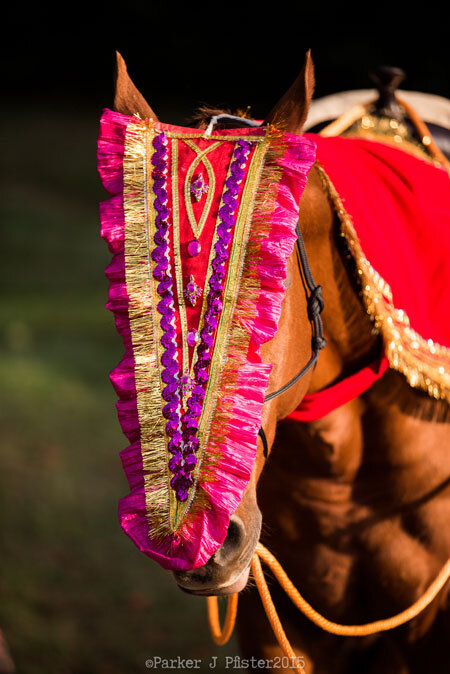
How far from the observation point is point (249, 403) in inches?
52.2

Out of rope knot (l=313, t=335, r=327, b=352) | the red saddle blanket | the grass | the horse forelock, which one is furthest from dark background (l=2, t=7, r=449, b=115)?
rope knot (l=313, t=335, r=327, b=352)

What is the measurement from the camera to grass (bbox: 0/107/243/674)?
343 centimetres

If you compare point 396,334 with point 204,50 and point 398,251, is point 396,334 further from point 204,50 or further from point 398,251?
point 204,50

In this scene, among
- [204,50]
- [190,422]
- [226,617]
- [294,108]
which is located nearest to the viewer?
[190,422]

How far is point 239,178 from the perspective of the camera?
4.47 ft

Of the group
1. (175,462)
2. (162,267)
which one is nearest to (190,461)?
(175,462)

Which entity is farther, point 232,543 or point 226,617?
point 226,617

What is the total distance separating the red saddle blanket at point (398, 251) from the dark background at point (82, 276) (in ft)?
1.46

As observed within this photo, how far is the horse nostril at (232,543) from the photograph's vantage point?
1.32m

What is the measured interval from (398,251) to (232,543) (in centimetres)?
75

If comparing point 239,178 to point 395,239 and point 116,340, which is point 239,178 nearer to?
point 395,239

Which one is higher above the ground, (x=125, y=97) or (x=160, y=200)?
(x=125, y=97)

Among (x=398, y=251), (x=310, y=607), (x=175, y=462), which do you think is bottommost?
(x=310, y=607)

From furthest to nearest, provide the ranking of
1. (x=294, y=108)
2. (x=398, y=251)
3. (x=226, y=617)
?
1. (x=226, y=617)
2. (x=398, y=251)
3. (x=294, y=108)
